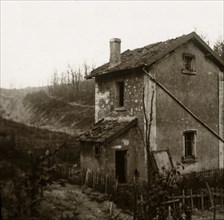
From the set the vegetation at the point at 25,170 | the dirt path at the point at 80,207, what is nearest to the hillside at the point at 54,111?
the vegetation at the point at 25,170

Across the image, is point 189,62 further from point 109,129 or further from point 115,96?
point 109,129

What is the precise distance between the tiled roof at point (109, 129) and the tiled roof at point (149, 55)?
9.20 feet

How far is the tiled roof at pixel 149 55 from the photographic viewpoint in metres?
16.7

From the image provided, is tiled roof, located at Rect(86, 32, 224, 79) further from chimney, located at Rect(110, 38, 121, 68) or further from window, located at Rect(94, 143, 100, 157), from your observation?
window, located at Rect(94, 143, 100, 157)

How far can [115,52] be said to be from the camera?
19359 millimetres

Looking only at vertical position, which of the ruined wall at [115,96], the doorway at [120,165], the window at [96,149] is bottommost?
the doorway at [120,165]

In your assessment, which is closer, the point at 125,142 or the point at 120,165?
the point at 125,142

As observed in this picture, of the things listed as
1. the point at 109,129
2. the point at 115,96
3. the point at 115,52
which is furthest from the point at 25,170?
the point at 115,52

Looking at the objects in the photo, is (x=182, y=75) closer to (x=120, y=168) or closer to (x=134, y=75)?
(x=134, y=75)

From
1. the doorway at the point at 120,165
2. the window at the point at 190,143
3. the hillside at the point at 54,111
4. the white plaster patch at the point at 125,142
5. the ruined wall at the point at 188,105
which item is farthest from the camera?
the hillside at the point at 54,111

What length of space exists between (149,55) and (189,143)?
547cm

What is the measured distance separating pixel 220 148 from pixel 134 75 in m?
Answer: 6.99

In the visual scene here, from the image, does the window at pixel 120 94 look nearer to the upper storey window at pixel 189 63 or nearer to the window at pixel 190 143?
the upper storey window at pixel 189 63

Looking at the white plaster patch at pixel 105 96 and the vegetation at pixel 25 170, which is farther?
the white plaster patch at pixel 105 96
